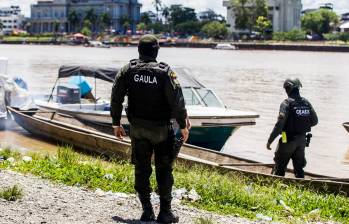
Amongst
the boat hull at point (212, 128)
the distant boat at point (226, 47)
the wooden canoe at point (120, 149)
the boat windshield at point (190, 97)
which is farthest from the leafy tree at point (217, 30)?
the boat hull at point (212, 128)

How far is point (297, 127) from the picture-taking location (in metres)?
10.6

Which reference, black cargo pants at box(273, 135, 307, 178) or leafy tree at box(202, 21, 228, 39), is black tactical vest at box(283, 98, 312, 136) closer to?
black cargo pants at box(273, 135, 307, 178)

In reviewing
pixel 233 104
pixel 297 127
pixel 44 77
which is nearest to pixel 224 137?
pixel 297 127

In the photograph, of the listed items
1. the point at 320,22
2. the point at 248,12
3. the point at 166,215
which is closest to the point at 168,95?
the point at 166,215

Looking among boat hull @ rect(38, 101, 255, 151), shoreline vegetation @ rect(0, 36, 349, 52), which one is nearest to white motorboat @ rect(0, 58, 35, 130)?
boat hull @ rect(38, 101, 255, 151)

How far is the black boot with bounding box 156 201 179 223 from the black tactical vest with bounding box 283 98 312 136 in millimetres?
3809

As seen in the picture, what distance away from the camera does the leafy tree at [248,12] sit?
589 ft

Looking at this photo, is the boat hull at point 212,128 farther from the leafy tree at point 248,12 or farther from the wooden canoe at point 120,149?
the leafy tree at point 248,12

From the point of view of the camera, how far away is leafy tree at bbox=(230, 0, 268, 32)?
179 metres

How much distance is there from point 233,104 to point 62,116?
1658 centimetres

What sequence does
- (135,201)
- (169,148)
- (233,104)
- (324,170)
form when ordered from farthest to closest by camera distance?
(233,104) → (324,170) → (135,201) → (169,148)

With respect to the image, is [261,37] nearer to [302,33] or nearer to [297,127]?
[302,33]

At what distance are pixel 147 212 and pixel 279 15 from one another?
7403 inches

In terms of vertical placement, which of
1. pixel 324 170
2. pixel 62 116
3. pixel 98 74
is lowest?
pixel 324 170
